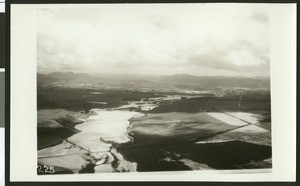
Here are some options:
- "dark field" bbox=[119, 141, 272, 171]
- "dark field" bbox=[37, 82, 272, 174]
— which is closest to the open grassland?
"dark field" bbox=[37, 82, 272, 174]

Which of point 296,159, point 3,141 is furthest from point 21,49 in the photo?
point 296,159

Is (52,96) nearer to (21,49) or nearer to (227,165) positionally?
(21,49)

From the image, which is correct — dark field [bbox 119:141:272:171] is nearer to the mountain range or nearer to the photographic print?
the photographic print

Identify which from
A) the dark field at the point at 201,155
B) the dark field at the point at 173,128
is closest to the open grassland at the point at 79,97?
the dark field at the point at 173,128

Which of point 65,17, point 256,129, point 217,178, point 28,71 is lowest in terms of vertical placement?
point 217,178

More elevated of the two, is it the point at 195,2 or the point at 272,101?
the point at 195,2

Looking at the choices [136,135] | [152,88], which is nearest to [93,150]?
[136,135]

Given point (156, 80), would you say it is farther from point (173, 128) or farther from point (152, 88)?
point (173, 128)
